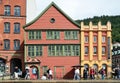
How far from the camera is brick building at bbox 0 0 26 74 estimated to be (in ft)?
288

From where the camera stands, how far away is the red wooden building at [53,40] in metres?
87.1

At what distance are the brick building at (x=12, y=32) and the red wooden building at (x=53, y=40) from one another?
2265 millimetres

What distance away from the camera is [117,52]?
159 metres

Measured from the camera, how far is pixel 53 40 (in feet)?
290

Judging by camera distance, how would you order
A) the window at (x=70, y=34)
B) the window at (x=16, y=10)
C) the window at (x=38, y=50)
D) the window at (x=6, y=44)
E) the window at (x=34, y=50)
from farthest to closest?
1. the window at (x=16, y=10)
2. the window at (x=70, y=34)
3. the window at (x=6, y=44)
4. the window at (x=38, y=50)
5. the window at (x=34, y=50)

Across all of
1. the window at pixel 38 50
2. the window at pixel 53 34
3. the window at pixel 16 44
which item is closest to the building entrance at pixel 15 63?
the window at pixel 16 44

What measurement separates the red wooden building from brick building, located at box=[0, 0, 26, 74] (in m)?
2.27

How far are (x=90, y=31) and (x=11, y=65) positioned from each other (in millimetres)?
16590

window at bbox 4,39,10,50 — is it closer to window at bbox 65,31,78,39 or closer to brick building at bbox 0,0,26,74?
brick building at bbox 0,0,26,74

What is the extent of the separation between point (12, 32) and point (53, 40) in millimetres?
7747

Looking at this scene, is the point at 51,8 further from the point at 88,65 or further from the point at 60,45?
the point at 88,65

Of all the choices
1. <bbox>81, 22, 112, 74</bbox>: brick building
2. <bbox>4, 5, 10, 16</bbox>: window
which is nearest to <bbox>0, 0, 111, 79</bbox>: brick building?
<bbox>4, 5, 10, 16</bbox>: window

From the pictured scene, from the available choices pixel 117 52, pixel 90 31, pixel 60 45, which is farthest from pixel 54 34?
pixel 117 52

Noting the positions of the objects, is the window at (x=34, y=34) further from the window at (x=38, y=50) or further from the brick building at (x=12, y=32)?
the brick building at (x=12, y=32)
